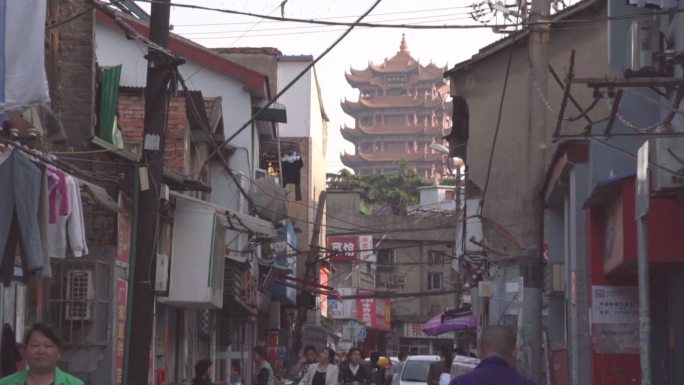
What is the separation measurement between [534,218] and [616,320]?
1769 millimetres

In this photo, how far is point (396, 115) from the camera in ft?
467

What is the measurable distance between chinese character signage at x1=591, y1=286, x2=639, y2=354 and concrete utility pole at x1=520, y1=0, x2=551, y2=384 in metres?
0.76

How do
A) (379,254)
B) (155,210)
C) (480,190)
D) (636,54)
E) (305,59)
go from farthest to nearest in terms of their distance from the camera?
(379,254)
(305,59)
(480,190)
(155,210)
(636,54)

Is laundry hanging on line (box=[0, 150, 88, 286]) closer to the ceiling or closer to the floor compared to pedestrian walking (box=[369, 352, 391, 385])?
closer to the ceiling

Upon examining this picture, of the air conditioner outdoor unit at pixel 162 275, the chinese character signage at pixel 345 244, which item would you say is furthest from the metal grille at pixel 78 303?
the chinese character signage at pixel 345 244

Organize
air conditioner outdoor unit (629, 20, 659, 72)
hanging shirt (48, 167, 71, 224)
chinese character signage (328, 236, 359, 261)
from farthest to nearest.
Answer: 1. chinese character signage (328, 236, 359, 261)
2. hanging shirt (48, 167, 71, 224)
3. air conditioner outdoor unit (629, 20, 659, 72)

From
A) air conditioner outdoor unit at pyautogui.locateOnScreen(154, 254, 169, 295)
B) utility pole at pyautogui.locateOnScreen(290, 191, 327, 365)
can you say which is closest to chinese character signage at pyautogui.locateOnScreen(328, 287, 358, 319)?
utility pole at pyautogui.locateOnScreen(290, 191, 327, 365)

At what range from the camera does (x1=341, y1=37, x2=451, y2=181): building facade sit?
460ft

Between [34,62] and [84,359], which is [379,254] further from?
[34,62]

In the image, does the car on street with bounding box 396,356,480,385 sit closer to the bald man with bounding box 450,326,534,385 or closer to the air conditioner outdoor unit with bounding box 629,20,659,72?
the air conditioner outdoor unit with bounding box 629,20,659,72

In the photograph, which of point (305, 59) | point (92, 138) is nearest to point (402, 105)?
point (305, 59)

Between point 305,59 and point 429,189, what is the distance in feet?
91.8

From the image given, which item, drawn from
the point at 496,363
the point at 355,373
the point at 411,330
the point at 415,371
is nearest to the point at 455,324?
the point at 415,371

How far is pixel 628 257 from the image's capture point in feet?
47.9
